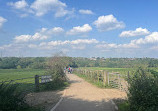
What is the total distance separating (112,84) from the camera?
16016mm

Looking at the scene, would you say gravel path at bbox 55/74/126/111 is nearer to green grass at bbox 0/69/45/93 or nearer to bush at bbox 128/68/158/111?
bush at bbox 128/68/158/111

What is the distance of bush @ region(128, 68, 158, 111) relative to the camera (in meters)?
5.79

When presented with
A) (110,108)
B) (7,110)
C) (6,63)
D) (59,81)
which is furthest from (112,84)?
(6,63)

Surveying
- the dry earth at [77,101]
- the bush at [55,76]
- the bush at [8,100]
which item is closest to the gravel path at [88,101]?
the dry earth at [77,101]

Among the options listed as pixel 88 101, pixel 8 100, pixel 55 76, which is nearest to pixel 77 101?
pixel 88 101

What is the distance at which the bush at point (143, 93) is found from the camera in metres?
5.79

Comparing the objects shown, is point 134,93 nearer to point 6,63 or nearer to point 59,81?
point 59,81

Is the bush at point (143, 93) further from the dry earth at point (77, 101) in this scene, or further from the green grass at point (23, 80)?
the green grass at point (23, 80)

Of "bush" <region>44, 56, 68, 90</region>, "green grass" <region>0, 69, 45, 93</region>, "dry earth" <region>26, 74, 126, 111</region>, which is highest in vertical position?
"bush" <region>44, 56, 68, 90</region>

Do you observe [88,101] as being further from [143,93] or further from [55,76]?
[55,76]

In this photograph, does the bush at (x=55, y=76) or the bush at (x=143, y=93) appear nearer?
the bush at (x=143, y=93)

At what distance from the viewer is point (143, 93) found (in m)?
5.96

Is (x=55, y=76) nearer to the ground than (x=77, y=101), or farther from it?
farther from it

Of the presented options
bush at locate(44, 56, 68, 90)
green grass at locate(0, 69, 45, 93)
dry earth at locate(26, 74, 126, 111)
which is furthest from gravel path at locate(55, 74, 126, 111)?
green grass at locate(0, 69, 45, 93)
